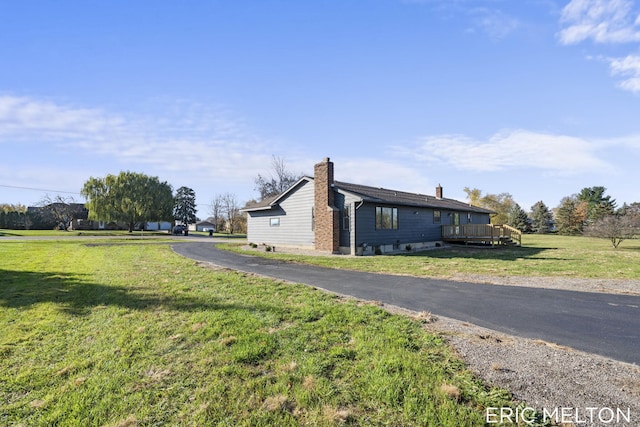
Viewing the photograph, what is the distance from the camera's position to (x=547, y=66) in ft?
39.0

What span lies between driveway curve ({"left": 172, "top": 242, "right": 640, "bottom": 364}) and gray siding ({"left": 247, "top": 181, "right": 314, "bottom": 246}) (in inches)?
405

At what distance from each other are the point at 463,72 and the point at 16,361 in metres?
15.7

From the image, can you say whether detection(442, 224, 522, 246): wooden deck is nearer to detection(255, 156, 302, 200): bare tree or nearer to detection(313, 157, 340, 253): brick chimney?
detection(313, 157, 340, 253): brick chimney

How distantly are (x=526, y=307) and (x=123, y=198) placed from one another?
1959 inches

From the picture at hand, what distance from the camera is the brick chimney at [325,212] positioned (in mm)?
17375

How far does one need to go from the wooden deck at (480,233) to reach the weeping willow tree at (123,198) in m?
41.8

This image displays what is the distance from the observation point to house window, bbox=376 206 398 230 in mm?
18125

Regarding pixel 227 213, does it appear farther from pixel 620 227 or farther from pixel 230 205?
pixel 620 227

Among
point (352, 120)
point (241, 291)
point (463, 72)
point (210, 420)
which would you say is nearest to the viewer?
point (210, 420)

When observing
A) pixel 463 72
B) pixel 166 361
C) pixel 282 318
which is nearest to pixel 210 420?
pixel 166 361

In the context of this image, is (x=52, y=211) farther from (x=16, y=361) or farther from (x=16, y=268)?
(x=16, y=361)

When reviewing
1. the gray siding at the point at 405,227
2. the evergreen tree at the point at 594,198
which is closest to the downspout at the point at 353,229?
the gray siding at the point at 405,227

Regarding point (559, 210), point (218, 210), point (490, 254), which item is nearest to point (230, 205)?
point (218, 210)

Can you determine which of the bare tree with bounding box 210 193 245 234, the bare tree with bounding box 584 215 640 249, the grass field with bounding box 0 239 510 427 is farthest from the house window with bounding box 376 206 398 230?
the bare tree with bounding box 210 193 245 234
